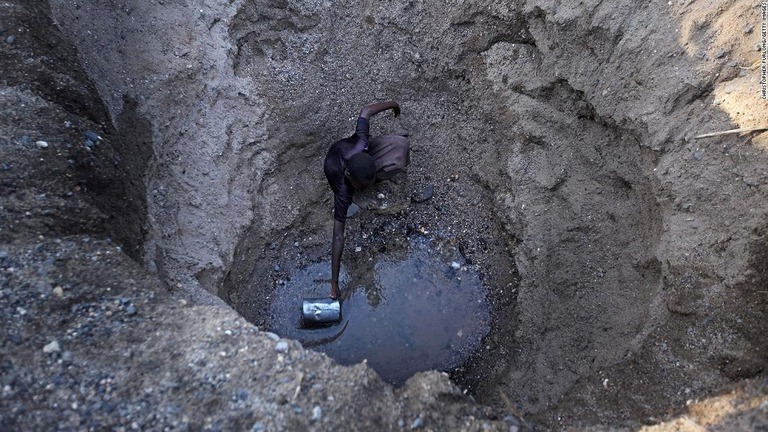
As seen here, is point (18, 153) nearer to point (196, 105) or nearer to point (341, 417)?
point (196, 105)

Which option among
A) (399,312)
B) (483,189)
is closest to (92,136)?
(399,312)

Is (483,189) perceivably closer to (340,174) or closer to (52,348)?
(340,174)

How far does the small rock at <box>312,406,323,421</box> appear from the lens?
104 inches

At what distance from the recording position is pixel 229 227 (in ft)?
14.0

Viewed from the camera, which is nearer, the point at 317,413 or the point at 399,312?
the point at 317,413

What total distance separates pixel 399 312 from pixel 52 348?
8.10 ft

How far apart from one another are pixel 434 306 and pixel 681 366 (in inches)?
71.9

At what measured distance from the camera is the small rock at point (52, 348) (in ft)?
8.70

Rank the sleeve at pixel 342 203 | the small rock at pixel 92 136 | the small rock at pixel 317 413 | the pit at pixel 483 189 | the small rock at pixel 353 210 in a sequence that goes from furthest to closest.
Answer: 1. the small rock at pixel 353 210
2. the sleeve at pixel 342 203
3. the small rock at pixel 92 136
4. the pit at pixel 483 189
5. the small rock at pixel 317 413

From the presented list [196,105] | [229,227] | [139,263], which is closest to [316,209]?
[229,227]

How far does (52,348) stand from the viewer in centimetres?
266

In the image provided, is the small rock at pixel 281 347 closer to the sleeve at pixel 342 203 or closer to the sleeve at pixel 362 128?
the sleeve at pixel 342 203

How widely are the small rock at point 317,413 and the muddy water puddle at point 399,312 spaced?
56.9 inches

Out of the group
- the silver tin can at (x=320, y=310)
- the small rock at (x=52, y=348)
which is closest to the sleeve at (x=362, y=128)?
the silver tin can at (x=320, y=310)
